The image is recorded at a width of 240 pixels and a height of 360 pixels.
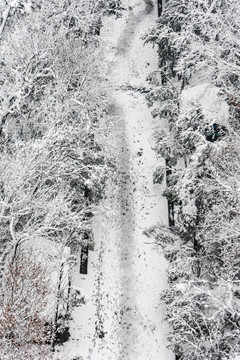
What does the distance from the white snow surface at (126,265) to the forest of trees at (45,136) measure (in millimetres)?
2128

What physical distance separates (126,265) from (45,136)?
936 centimetres

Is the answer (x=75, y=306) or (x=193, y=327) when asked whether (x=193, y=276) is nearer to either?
(x=193, y=327)

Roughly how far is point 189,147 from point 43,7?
14320 mm

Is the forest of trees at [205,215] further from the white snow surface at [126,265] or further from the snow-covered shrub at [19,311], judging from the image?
the snow-covered shrub at [19,311]

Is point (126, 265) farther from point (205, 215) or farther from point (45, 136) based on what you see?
point (45, 136)

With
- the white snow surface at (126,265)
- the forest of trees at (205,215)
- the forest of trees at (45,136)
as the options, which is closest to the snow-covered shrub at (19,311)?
Result: the forest of trees at (45,136)

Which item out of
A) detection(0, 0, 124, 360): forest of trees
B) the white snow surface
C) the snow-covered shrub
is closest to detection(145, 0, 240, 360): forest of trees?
the white snow surface

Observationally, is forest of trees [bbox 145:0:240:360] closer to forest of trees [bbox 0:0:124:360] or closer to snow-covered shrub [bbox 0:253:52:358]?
forest of trees [bbox 0:0:124:360]

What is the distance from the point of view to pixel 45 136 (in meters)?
17.4

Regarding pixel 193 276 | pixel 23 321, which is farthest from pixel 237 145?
pixel 23 321

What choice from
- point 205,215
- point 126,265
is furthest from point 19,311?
point 205,215

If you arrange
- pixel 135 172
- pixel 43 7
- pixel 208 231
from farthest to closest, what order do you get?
pixel 135 172 < pixel 43 7 < pixel 208 231

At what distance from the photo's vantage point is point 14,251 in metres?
15.2

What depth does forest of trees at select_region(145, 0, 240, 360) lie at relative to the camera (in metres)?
14.3
